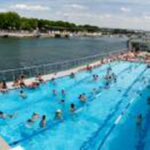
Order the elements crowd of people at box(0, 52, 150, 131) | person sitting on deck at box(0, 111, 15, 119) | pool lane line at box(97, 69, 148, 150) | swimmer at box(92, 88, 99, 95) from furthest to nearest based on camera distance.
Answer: swimmer at box(92, 88, 99, 95), person sitting on deck at box(0, 111, 15, 119), crowd of people at box(0, 52, 150, 131), pool lane line at box(97, 69, 148, 150)

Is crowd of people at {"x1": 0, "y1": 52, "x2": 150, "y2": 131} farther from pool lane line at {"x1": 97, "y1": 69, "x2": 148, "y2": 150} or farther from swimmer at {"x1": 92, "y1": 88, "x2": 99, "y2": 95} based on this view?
pool lane line at {"x1": 97, "y1": 69, "x2": 148, "y2": 150}

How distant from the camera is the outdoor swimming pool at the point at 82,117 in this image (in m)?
21.4

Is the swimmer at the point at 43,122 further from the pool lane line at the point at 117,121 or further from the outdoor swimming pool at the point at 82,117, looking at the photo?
the pool lane line at the point at 117,121

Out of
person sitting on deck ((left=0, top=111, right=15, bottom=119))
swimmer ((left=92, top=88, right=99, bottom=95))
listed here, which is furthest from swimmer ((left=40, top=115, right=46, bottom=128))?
swimmer ((left=92, top=88, right=99, bottom=95))

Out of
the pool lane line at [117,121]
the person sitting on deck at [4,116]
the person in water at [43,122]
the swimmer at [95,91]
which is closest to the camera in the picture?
the pool lane line at [117,121]

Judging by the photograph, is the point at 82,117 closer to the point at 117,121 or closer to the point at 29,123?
the point at 117,121

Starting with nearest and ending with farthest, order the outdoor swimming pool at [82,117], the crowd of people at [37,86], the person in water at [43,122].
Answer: the outdoor swimming pool at [82,117], the person in water at [43,122], the crowd of people at [37,86]

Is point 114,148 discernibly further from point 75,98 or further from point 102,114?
point 75,98

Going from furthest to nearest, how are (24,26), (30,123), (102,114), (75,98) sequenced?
(24,26) < (75,98) < (102,114) < (30,123)

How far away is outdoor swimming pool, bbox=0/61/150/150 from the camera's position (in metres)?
21.4

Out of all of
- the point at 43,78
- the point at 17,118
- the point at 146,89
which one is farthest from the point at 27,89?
the point at 146,89

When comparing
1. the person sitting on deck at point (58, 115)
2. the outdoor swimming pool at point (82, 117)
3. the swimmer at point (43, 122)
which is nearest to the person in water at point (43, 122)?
the swimmer at point (43, 122)

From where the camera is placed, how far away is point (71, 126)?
79.1ft

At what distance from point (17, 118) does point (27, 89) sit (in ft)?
25.7
